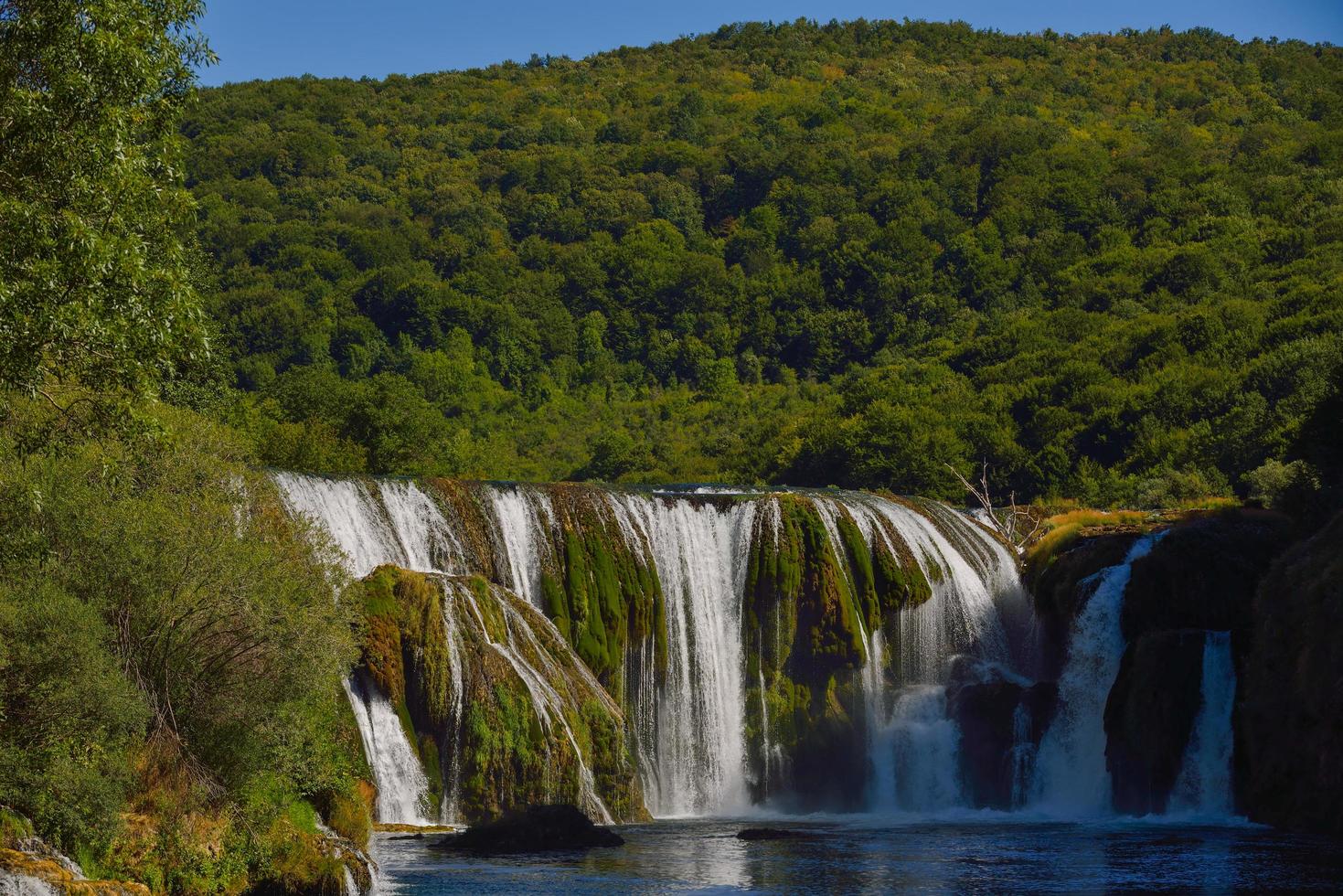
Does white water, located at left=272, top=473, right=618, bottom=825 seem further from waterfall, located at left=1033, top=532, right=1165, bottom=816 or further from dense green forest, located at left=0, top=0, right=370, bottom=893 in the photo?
waterfall, located at left=1033, top=532, right=1165, bottom=816

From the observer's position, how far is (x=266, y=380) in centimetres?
10275

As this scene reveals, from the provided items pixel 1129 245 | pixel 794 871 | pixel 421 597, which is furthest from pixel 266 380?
pixel 794 871

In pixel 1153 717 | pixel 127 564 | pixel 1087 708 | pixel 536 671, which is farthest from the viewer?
pixel 1087 708

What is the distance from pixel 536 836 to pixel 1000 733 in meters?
16.0

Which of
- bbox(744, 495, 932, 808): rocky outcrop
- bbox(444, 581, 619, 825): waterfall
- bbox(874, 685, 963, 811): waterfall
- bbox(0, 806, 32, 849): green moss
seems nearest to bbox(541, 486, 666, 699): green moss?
bbox(744, 495, 932, 808): rocky outcrop

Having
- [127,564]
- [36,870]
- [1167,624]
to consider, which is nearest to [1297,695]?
[1167,624]

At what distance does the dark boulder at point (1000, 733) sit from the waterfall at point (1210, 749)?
15.2 ft

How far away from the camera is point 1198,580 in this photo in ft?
149

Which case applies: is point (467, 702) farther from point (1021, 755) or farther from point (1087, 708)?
point (1087, 708)

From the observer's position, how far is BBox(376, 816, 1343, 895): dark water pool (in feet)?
91.2

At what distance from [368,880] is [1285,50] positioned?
524 ft

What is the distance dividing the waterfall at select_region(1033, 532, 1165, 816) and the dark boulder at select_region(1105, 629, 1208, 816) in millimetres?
863

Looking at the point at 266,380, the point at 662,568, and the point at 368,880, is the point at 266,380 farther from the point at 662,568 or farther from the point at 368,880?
the point at 368,880

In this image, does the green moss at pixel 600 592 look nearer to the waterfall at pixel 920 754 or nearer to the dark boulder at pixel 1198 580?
the waterfall at pixel 920 754
